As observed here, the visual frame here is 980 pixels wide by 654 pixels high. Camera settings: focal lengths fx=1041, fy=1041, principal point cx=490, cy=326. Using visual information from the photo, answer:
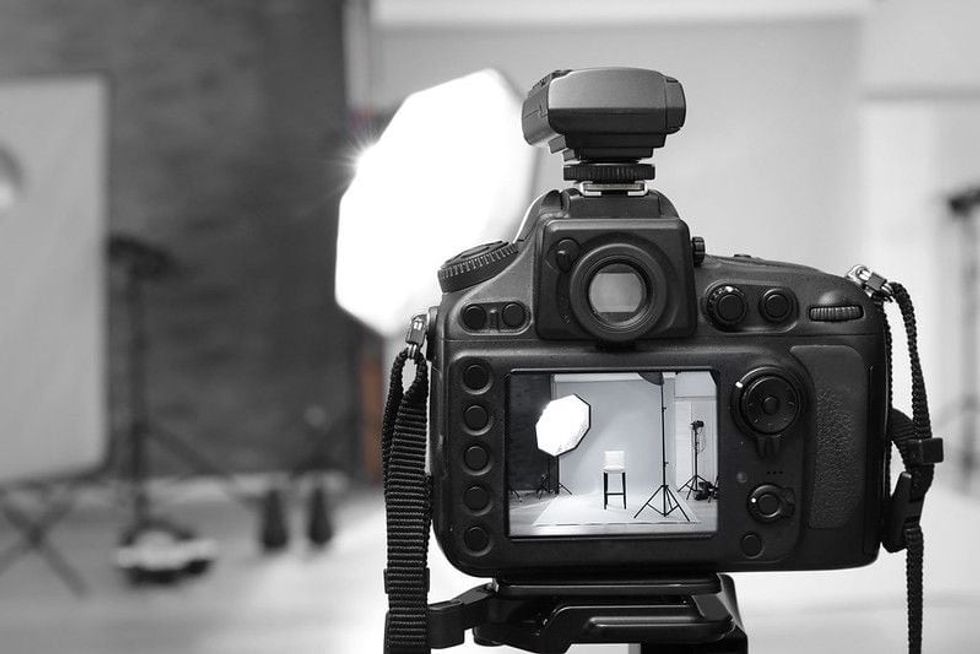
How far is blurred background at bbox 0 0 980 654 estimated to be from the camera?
1.63 metres

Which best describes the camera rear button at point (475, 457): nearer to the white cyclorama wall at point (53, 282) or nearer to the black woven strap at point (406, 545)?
the black woven strap at point (406, 545)

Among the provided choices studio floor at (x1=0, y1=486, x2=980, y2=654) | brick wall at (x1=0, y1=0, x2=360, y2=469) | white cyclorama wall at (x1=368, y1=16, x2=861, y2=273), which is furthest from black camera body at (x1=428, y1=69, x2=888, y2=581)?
brick wall at (x1=0, y1=0, x2=360, y2=469)

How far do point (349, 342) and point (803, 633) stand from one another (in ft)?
7.33

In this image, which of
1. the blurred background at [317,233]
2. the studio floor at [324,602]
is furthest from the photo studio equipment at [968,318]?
the studio floor at [324,602]

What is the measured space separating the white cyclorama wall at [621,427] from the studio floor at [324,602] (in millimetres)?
269

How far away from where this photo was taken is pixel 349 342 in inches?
131

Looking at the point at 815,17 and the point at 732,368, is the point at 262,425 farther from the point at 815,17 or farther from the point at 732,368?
the point at 732,368

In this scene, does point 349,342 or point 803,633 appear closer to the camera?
point 803,633

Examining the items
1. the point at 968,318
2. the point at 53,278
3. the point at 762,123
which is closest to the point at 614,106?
the point at 762,123

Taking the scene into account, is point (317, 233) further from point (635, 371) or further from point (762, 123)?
point (635, 371)

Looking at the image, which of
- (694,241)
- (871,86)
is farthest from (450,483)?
(871,86)

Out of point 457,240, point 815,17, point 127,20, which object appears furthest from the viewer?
point 127,20

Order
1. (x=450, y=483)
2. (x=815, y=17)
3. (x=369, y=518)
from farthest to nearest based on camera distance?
1. (x=369, y=518)
2. (x=815, y=17)
3. (x=450, y=483)

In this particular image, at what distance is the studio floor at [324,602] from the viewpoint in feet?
4.24
